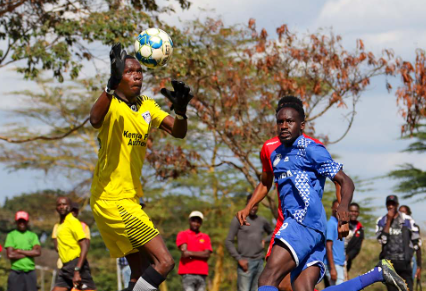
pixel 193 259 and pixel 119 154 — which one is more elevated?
pixel 119 154

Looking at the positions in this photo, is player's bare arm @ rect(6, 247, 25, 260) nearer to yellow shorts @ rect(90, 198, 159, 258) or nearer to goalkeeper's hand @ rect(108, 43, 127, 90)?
yellow shorts @ rect(90, 198, 159, 258)

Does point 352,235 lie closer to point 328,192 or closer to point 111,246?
point 111,246

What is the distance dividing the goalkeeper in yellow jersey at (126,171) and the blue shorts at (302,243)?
964mm

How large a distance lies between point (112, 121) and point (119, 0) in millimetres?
12878

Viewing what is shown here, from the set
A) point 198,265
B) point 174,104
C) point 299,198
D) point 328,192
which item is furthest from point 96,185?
point 328,192

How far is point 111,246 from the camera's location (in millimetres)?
6336

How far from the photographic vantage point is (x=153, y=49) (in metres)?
6.91

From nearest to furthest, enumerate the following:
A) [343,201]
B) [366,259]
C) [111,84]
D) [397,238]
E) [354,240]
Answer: [111,84] → [343,201] → [397,238] → [354,240] → [366,259]

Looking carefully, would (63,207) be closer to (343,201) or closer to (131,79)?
(131,79)

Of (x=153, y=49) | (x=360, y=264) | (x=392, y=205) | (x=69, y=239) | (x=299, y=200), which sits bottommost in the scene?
(x=360, y=264)

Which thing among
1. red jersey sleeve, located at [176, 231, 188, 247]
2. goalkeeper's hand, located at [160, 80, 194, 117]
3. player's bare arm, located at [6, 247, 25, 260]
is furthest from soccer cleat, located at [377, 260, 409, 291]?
player's bare arm, located at [6, 247, 25, 260]

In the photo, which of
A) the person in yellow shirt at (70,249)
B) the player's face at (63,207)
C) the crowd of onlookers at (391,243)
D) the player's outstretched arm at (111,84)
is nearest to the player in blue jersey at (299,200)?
the player's outstretched arm at (111,84)

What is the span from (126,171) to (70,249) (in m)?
5.56

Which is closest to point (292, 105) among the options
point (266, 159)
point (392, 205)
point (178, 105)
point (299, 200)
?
point (266, 159)
